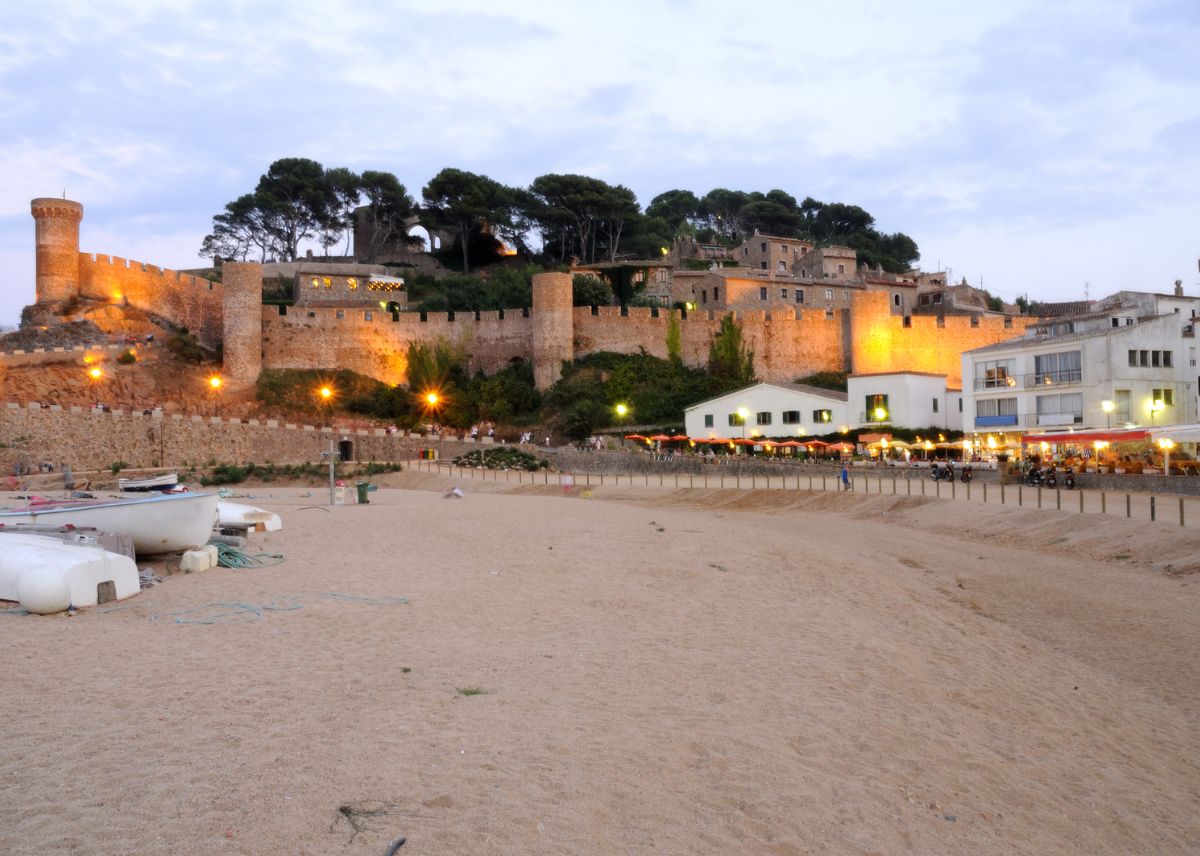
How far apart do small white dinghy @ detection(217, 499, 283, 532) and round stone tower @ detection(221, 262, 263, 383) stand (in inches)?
1173

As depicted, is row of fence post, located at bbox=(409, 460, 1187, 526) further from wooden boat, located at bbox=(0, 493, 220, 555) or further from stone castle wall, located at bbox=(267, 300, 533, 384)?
wooden boat, located at bbox=(0, 493, 220, 555)

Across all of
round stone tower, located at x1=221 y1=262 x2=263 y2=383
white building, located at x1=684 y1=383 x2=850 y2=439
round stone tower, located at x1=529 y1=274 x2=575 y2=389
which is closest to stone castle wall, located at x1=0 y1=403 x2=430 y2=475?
round stone tower, located at x1=221 y1=262 x2=263 y2=383

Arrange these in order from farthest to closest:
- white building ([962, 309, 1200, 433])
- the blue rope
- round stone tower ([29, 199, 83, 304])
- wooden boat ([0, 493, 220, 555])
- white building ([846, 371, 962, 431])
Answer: round stone tower ([29, 199, 83, 304]) < white building ([846, 371, 962, 431]) < white building ([962, 309, 1200, 433]) < wooden boat ([0, 493, 220, 555]) < the blue rope

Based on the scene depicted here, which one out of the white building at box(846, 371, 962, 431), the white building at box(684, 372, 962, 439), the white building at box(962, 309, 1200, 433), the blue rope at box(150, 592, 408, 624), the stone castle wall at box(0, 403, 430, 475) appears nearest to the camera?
the blue rope at box(150, 592, 408, 624)

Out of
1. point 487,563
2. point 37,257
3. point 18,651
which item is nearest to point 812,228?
point 37,257

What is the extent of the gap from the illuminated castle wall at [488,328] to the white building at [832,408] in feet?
19.6

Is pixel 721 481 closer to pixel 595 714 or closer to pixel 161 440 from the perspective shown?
pixel 161 440

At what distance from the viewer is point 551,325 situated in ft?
140

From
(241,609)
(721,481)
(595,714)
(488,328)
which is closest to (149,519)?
(241,609)

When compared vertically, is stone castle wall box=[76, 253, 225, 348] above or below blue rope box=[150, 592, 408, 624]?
above

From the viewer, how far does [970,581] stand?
12.8 meters

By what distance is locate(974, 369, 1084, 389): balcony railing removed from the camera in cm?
3086

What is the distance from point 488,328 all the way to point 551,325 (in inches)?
171

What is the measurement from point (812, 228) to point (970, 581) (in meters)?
72.3
